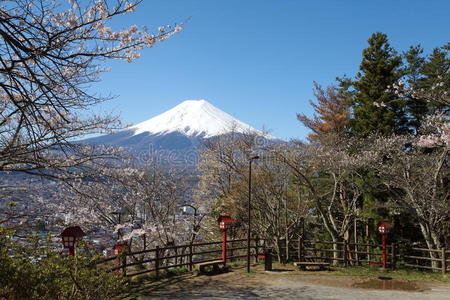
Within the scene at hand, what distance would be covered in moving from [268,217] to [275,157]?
281 cm

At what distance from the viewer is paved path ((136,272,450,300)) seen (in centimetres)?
982

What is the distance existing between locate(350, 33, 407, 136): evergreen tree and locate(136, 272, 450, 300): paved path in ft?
40.4

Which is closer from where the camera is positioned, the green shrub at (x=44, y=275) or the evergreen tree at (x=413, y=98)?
the green shrub at (x=44, y=275)

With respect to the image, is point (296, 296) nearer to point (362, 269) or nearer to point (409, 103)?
point (362, 269)

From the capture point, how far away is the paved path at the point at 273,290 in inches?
387

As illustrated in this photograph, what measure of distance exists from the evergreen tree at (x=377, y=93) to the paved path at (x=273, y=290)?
12.3 metres

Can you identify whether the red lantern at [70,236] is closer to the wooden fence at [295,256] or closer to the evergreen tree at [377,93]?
the wooden fence at [295,256]

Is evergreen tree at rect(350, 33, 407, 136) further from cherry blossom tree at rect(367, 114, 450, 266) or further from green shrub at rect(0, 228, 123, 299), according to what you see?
green shrub at rect(0, 228, 123, 299)

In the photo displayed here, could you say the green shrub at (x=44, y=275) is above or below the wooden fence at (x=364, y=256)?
above

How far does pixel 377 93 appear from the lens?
23.1m

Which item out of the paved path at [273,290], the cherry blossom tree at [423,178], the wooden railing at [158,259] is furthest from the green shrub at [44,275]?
the cherry blossom tree at [423,178]

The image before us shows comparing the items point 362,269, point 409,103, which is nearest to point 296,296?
point 362,269

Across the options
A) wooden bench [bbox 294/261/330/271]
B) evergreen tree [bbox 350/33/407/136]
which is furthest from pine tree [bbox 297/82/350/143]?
wooden bench [bbox 294/261/330/271]

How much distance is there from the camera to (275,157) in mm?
17359
